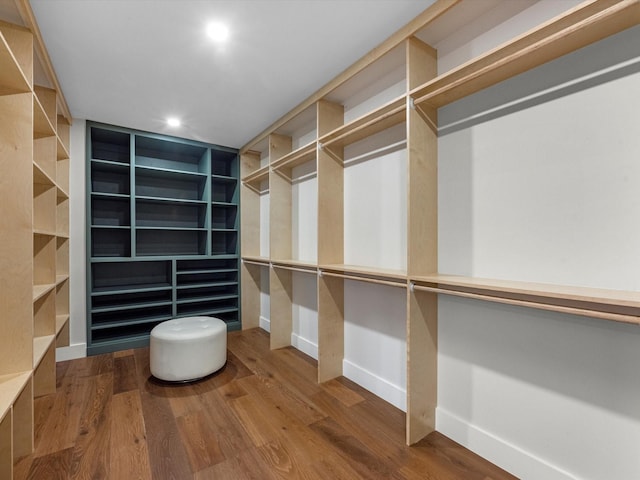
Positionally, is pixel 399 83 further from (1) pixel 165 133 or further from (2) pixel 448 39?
(1) pixel 165 133

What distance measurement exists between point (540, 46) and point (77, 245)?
3.76 m

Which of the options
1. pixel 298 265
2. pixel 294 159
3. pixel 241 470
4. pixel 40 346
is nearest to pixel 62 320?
pixel 40 346

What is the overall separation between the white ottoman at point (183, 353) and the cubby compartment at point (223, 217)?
5.90ft

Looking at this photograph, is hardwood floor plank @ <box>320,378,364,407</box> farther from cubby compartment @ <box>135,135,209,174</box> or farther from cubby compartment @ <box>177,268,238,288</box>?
cubby compartment @ <box>135,135,209,174</box>

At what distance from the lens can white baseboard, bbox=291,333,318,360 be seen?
2.96 meters

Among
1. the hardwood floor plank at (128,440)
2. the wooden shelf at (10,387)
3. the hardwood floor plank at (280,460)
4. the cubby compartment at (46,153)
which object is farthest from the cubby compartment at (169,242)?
the hardwood floor plank at (280,460)

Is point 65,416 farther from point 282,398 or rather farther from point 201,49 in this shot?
point 201,49

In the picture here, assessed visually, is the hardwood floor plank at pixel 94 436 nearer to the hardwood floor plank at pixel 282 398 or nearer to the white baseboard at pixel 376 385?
the hardwood floor plank at pixel 282 398

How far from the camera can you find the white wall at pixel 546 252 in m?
1.19

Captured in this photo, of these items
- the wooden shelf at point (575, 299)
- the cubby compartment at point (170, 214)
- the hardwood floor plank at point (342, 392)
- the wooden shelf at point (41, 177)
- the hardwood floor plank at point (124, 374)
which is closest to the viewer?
the wooden shelf at point (575, 299)

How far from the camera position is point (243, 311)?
3.87 meters

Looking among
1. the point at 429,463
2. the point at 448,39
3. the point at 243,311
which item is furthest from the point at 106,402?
the point at 448,39

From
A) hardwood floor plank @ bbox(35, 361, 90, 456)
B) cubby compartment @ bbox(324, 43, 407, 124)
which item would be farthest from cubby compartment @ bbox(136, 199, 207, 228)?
cubby compartment @ bbox(324, 43, 407, 124)

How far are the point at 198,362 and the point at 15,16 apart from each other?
2.35 m
